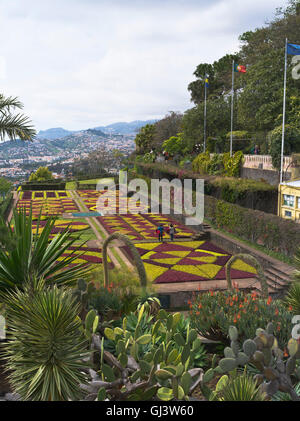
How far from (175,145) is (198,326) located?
49.4 metres

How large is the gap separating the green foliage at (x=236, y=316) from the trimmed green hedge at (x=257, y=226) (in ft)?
37.9

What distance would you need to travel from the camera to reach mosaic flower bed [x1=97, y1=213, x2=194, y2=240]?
1013 inches

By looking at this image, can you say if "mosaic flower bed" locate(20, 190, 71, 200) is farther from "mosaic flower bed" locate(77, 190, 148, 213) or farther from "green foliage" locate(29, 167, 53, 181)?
"green foliage" locate(29, 167, 53, 181)

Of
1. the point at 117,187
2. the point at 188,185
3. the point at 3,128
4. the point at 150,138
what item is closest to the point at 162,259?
the point at 3,128

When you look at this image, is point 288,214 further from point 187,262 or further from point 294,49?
point 294,49

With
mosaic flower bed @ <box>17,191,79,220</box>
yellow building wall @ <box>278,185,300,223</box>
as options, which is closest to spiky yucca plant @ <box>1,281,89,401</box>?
yellow building wall @ <box>278,185,300,223</box>

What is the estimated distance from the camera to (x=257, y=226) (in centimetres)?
2086

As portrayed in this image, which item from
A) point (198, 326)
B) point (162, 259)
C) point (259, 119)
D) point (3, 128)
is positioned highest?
point (259, 119)

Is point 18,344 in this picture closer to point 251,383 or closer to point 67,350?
point 67,350

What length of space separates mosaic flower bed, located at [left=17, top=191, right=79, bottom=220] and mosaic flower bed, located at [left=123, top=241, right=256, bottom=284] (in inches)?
495

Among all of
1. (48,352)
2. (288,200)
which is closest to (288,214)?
(288,200)

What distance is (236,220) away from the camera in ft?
76.2

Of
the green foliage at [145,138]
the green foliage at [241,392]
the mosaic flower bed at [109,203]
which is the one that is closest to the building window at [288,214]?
the mosaic flower bed at [109,203]

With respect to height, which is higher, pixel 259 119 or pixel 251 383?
pixel 259 119
